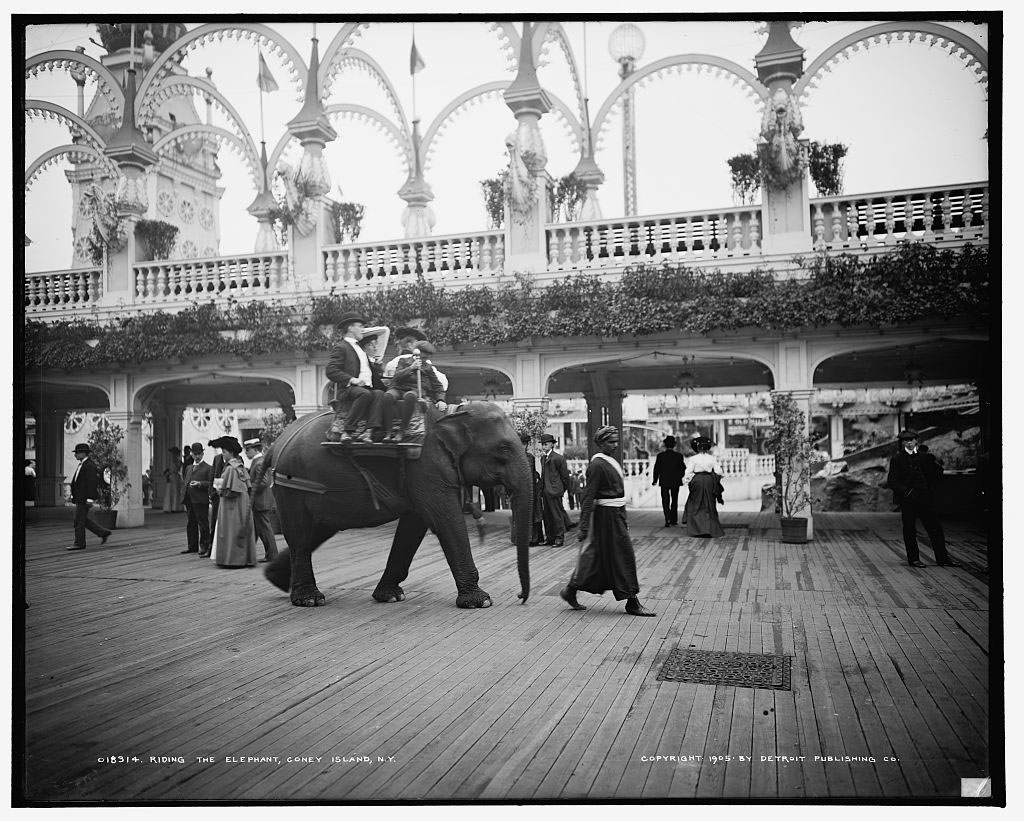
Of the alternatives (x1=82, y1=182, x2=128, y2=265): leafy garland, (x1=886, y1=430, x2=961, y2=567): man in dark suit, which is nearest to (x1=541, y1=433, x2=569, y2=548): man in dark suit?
(x1=886, y1=430, x2=961, y2=567): man in dark suit

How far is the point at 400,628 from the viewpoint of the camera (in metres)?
5.18

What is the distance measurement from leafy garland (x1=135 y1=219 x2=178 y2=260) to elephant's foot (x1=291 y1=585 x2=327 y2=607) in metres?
2.50

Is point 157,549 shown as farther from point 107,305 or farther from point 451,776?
point 451,776

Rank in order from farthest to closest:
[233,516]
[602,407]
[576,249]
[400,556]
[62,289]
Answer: [233,516], [602,407], [576,249], [400,556], [62,289]

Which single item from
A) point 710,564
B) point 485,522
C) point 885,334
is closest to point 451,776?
point 485,522

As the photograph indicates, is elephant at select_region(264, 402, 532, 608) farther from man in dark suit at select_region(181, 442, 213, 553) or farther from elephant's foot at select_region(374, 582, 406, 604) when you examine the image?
man in dark suit at select_region(181, 442, 213, 553)

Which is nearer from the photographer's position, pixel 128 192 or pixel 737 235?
pixel 128 192

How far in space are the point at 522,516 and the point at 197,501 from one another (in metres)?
2.65

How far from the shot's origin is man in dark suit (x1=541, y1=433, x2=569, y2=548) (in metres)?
6.93

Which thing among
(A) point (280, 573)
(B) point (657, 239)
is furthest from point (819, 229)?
(A) point (280, 573)

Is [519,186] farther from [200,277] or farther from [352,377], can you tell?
[200,277]

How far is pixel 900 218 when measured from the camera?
545 cm

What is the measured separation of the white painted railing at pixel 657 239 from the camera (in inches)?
258

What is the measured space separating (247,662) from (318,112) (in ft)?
10.8
